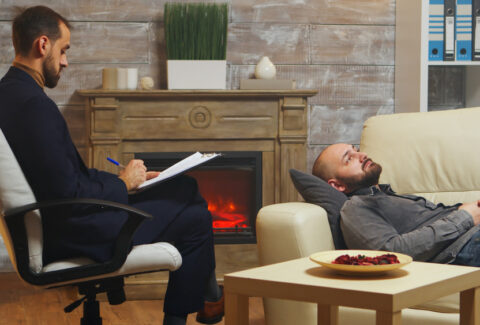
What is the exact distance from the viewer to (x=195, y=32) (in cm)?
363

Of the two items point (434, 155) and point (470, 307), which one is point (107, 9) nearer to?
point (434, 155)

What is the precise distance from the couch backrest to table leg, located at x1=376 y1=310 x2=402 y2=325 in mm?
1257

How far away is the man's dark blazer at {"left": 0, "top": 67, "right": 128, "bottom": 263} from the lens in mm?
2086

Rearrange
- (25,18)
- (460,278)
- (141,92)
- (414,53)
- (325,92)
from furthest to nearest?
1. (325,92)
2. (414,53)
3. (141,92)
4. (25,18)
5. (460,278)

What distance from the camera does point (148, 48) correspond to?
3.88m

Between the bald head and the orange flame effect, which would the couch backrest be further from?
the orange flame effect

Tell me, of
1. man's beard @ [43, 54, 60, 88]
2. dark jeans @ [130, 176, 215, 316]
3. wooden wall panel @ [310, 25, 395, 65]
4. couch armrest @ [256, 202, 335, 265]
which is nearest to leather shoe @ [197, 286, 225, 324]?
dark jeans @ [130, 176, 215, 316]

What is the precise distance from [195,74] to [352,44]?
99 cm

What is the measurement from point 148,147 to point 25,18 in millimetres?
1363

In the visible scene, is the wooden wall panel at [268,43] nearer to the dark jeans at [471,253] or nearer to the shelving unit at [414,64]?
the shelving unit at [414,64]

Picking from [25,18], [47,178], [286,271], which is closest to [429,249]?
[286,271]

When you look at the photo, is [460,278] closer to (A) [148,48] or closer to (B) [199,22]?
(B) [199,22]

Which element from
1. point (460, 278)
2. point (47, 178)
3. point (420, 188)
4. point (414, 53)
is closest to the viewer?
point (460, 278)

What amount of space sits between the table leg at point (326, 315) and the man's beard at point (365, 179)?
1.91ft
